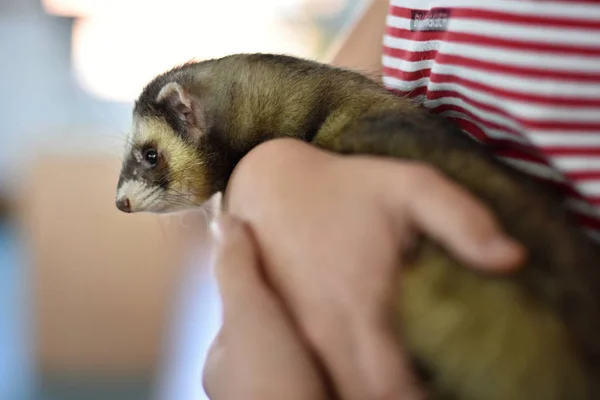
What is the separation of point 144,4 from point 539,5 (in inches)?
91.7

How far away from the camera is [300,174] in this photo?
0.42 m

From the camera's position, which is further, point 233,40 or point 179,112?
point 233,40

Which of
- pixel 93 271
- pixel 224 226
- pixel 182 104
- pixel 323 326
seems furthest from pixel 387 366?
pixel 93 271

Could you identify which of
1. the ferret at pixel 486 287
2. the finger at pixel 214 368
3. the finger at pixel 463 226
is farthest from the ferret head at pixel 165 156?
the finger at pixel 463 226

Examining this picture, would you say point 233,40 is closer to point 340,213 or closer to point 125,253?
point 125,253

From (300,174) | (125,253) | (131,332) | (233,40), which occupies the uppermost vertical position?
(300,174)

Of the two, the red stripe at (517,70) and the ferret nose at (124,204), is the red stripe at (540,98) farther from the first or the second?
the ferret nose at (124,204)

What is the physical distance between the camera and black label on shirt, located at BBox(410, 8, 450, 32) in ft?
1.73

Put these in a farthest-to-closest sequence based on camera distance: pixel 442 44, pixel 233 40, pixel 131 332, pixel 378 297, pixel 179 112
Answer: pixel 233 40, pixel 131 332, pixel 179 112, pixel 442 44, pixel 378 297

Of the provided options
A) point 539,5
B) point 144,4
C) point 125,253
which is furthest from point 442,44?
point 144,4

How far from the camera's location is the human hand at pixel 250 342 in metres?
0.39

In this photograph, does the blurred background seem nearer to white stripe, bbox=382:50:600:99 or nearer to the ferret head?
the ferret head

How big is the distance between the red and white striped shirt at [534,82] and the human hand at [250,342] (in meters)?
0.20

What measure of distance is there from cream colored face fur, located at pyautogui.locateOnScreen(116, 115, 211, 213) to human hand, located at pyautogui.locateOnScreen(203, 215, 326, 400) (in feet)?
0.71
